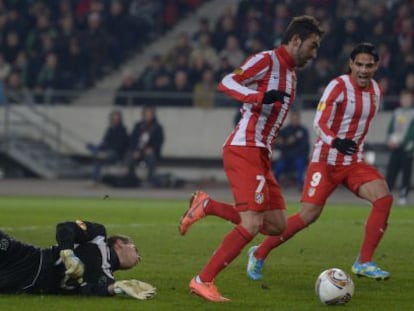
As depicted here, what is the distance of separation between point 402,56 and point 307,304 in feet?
62.9

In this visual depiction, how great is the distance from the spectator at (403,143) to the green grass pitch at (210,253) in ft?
4.13

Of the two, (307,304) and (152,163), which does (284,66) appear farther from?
(152,163)

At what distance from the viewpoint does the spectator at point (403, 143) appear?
78.5 feet

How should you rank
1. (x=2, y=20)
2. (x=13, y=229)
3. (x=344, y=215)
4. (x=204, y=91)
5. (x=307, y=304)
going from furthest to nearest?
(x=2, y=20) → (x=204, y=91) → (x=344, y=215) → (x=13, y=229) → (x=307, y=304)

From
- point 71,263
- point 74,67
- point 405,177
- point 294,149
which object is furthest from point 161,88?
point 71,263

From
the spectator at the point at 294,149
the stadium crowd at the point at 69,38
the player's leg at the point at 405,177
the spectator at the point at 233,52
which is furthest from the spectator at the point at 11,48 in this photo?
the player's leg at the point at 405,177

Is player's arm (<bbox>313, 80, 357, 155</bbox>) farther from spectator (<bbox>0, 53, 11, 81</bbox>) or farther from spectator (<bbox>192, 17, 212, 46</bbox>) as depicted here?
spectator (<bbox>0, 53, 11, 81</bbox>)

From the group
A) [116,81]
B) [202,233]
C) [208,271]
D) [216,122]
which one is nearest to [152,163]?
[216,122]

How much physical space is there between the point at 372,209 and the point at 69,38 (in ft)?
69.6

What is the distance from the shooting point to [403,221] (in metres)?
19.3

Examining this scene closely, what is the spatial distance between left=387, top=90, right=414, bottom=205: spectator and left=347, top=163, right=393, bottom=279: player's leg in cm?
1134

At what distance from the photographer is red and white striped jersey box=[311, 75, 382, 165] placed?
12578 millimetres

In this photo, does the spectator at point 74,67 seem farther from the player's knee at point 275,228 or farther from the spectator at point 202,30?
the player's knee at point 275,228

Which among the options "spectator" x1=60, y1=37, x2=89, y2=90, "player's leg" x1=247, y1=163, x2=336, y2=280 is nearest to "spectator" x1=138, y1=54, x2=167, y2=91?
"spectator" x1=60, y1=37, x2=89, y2=90
